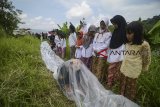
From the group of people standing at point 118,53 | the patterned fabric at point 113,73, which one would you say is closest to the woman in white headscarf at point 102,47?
the group of people standing at point 118,53

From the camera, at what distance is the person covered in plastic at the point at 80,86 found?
3930 mm

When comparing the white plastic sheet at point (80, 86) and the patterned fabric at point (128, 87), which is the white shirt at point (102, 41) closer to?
the white plastic sheet at point (80, 86)

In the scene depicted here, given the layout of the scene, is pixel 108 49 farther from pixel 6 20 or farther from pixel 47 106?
pixel 6 20

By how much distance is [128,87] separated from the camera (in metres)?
3.95

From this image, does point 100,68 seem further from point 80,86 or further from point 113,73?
point 80,86

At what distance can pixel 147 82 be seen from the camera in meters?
4.20

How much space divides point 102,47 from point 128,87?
1.44m

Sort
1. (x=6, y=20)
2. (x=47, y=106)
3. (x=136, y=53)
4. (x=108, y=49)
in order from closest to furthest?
1. (x=136, y=53)
2. (x=47, y=106)
3. (x=108, y=49)
4. (x=6, y=20)

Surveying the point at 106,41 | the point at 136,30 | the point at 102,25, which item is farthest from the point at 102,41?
the point at 136,30

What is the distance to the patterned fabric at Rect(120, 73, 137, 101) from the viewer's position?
3893mm

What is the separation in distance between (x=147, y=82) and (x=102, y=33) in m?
1.47

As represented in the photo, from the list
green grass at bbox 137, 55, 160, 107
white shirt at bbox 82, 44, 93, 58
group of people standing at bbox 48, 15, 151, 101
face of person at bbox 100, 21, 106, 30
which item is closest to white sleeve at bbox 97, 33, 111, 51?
group of people standing at bbox 48, 15, 151, 101

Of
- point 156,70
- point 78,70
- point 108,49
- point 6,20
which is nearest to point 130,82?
point 156,70

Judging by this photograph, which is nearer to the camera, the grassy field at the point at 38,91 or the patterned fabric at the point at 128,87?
the grassy field at the point at 38,91
